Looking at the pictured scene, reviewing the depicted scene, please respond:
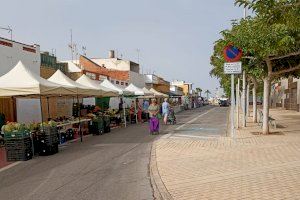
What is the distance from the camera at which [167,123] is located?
91.9 ft

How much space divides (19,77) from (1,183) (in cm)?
577

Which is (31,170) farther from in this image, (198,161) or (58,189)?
(198,161)

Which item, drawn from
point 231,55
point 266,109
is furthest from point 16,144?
point 266,109

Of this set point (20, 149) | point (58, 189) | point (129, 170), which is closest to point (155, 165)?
point (129, 170)

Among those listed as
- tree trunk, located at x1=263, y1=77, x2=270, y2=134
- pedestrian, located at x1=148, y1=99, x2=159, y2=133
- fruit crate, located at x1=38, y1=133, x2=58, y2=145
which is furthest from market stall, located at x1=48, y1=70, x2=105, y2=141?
tree trunk, located at x1=263, y1=77, x2=270, y2=134

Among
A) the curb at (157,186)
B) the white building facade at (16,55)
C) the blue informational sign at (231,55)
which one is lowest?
the curb at (157,186)

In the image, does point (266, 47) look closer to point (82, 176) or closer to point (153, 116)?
point (153, 116)

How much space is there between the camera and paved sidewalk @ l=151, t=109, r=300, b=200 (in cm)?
748

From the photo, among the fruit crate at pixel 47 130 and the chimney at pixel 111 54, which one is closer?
the fruit crate at pixel 47 130

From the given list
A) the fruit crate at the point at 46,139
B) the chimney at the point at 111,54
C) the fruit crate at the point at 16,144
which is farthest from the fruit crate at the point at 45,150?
the chimney at the point at 111,54

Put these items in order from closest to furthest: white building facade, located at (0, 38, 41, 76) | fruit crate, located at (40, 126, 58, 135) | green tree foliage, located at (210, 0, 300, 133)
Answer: fruit crate, located at (40, 126, 58, 135)
green tree foliage, located at (210, 0, 300, 133)
white building facade, located at (0, 38, 41, 76)

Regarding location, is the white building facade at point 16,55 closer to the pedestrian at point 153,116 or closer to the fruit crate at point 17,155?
the pedestrian at point 153,116

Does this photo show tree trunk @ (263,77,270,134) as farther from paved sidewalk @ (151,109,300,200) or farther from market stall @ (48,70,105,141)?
market stall @ (48,70,105,141)

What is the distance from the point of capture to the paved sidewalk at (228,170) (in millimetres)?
7484
